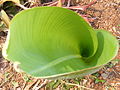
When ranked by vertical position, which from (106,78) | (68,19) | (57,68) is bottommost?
(106,78)

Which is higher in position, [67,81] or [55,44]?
[55,44]

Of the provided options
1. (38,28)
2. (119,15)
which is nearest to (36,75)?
(38,28)

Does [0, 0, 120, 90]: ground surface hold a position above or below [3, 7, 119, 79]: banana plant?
below

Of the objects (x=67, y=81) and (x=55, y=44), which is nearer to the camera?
(x=55, y=44)

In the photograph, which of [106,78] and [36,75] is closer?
[36,75]

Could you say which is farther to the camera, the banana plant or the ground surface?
the ground surface

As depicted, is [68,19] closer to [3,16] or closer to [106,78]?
[106,78]

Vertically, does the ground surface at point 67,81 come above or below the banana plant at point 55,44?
below

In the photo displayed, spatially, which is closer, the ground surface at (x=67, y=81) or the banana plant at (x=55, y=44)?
the banana plant at (x=55, y=44)
